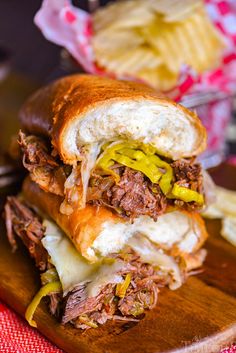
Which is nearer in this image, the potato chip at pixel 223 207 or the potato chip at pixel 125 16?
the potato chip at pixel 223 207

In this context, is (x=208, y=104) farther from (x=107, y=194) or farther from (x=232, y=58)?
(x=107, y=194)

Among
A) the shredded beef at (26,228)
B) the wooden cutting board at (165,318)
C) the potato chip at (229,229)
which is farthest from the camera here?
the potato chip at (229,229)

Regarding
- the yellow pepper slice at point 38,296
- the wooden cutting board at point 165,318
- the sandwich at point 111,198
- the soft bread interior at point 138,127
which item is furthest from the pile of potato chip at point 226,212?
the yellow pepper slice at point 38,296

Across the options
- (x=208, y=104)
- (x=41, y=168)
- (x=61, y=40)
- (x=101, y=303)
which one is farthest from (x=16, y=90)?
(x=101, y=303)

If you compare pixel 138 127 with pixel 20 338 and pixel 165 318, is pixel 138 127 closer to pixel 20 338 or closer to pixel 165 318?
pixel 165 318

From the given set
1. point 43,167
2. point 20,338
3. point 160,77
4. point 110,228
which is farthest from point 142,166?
point 160,77

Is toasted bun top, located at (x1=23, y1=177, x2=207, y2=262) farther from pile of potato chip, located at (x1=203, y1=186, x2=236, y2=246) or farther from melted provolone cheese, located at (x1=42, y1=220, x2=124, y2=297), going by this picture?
pile of potato chip, located at (x1=203, y1=186, x2=236, y2=246)

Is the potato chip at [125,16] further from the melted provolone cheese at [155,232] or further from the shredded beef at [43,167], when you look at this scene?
the melted provolone cheese at [155,232]
